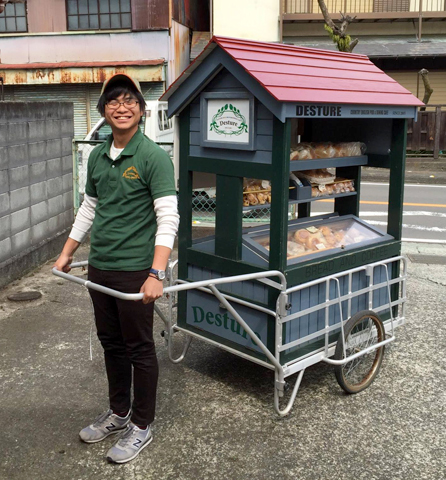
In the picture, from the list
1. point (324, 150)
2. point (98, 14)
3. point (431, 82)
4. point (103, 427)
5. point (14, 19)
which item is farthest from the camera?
point (431, 82)

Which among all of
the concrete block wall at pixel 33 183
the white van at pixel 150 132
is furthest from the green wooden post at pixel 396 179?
the white van at pixel 150 132

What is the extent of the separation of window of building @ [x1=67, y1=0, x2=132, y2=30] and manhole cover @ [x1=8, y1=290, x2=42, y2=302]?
15.0 metres

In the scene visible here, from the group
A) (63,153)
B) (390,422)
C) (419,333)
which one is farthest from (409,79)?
(390,422)

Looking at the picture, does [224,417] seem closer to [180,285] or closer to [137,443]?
[137,443]

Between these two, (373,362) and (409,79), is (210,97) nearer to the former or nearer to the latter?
(373,362)

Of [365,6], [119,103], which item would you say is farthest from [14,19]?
[119,103]

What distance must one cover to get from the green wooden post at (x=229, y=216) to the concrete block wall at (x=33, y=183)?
131 inches

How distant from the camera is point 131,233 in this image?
3402 mm

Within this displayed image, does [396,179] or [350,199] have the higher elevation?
[396,179]

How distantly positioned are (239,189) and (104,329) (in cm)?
128

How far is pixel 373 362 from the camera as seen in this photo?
4.61 metres

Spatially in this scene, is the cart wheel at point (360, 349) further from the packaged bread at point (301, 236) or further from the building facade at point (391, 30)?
the building facade at point (391, 30)

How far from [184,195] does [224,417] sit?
1577 mm

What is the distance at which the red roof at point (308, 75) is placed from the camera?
382 centimetres
